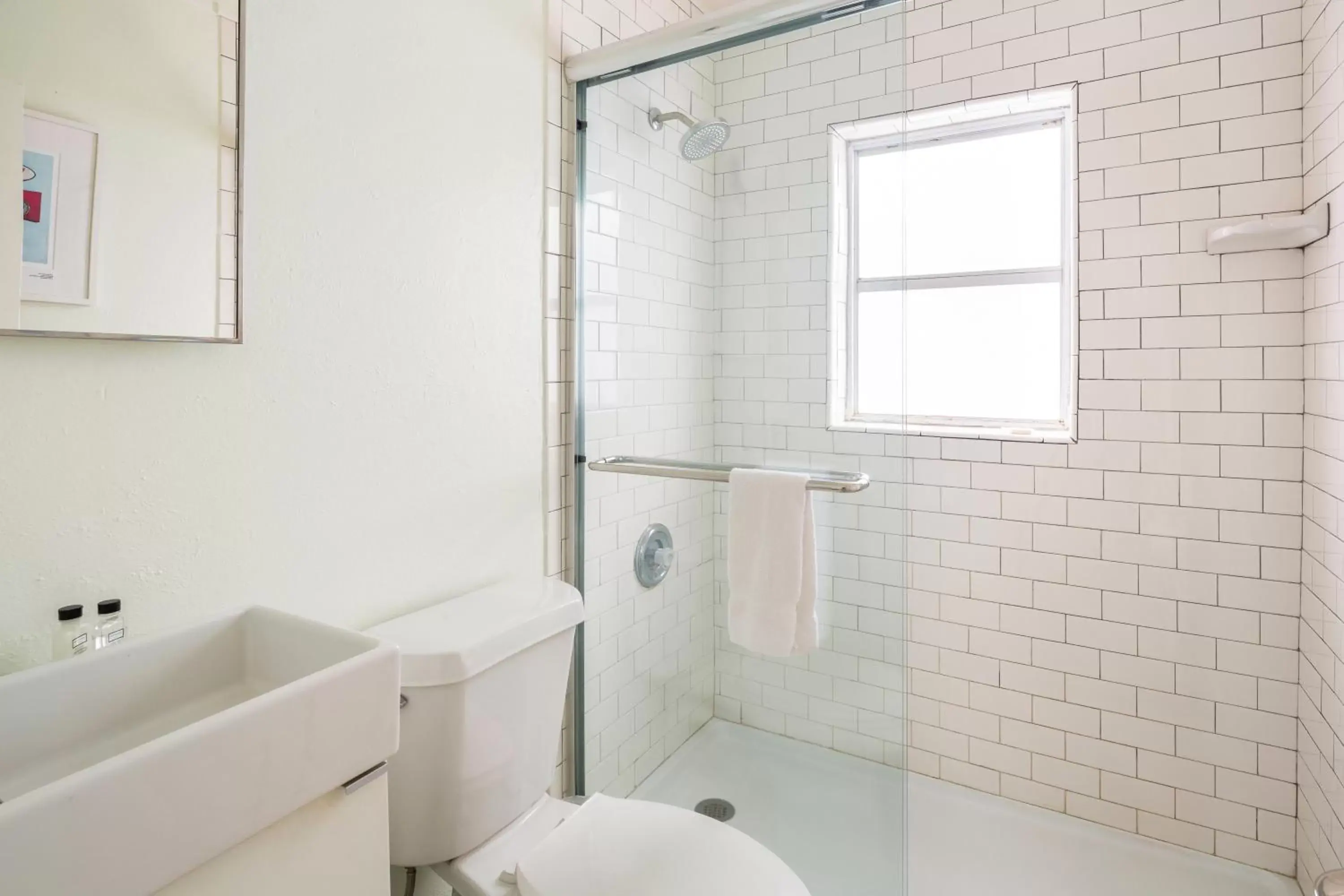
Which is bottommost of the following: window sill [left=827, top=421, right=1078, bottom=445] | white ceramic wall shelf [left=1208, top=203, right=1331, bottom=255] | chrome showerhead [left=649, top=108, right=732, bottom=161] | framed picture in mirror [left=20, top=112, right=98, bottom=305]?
window sill [left=827, top=421, right=1078, bottom=445]

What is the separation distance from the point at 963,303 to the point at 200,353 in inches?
84.7

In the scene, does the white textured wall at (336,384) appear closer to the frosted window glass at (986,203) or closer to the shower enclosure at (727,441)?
the shower enclosure at (727,441)

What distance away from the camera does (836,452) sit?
1.48 metres

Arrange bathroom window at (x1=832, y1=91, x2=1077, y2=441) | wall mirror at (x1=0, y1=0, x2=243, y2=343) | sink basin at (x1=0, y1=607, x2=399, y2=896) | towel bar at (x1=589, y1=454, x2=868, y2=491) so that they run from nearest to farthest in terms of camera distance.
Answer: sink basin at (x1=0, y1=607, x2=399, y2=896) < wall mirror at (x1=0, y1=0, x2=243, y2=343) < towel bar at (x1=589, y1=454, x2=868, y2=491) < bathroom window at (x1=832, y1=91, x2=1077, y2=441)

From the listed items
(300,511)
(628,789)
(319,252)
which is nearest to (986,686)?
(628,789)

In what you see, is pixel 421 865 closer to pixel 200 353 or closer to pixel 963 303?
pixel 200 353

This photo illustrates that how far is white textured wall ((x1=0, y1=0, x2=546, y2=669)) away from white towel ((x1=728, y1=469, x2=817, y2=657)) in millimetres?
514

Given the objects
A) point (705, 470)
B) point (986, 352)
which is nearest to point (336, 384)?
point (705, 470)

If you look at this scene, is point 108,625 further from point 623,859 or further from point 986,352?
point 986,352

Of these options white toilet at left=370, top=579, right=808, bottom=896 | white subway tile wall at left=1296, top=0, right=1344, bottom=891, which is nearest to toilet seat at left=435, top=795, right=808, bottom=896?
white toilet at left=370, top=579, right=808, bottom=896

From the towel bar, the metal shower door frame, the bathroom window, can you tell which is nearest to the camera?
the towel bar

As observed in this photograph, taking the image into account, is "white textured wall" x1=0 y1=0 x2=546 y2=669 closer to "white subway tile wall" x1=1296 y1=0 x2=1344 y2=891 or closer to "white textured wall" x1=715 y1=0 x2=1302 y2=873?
"white textured wall" x1=715 y1=0 x2=1302 y2=873

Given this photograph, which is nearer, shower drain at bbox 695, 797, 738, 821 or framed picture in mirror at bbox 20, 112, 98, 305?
framed picture in mirror at bbox 20, 112, 98, 305

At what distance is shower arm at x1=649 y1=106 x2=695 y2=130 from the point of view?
163 centimetres
